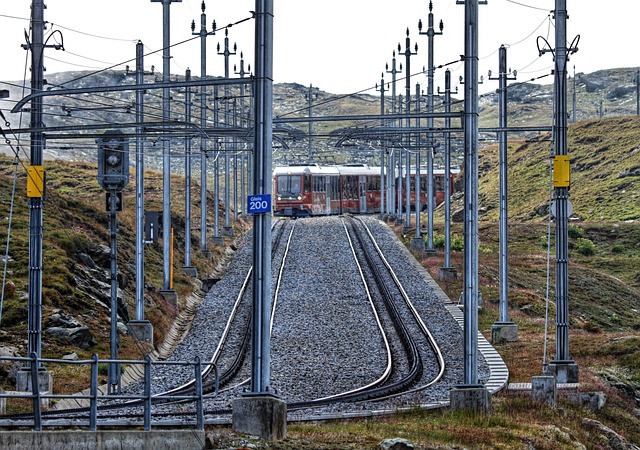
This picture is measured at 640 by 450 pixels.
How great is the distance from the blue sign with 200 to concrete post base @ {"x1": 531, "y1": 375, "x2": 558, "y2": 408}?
921 centimetres

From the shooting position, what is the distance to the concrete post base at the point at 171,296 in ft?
138

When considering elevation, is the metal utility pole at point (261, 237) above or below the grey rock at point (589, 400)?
above

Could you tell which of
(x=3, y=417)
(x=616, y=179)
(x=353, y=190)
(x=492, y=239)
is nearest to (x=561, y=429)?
(x=3, y=417)

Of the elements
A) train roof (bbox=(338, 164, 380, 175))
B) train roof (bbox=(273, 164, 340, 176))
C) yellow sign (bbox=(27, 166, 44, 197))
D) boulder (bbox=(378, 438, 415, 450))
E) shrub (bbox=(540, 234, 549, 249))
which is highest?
train roof (bbox=(338, 164, 380, 175))

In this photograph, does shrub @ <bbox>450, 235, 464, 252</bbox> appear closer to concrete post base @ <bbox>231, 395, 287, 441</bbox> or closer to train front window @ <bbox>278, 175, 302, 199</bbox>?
train front window @ <bbox>278, 175, 302, 199</bbox>

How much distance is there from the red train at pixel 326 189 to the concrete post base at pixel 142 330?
4381cm

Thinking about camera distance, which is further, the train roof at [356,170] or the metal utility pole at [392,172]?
the train roof at [356,170]

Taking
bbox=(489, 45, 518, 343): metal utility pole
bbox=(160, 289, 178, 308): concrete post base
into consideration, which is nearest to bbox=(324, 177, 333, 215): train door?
bbox=(160, 289, 178, 308): concrete post base

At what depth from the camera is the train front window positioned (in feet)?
260

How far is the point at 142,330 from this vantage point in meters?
35.5

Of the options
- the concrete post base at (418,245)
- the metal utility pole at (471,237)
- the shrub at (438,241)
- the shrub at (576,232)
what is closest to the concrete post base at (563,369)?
the metal utility pole at (471,237)

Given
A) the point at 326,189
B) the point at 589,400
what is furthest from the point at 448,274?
the point at 326,189

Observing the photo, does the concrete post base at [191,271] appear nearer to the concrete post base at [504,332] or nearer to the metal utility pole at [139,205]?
the metal utility pole at [139,205]

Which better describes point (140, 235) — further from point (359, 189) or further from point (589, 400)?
point (359, 189)
